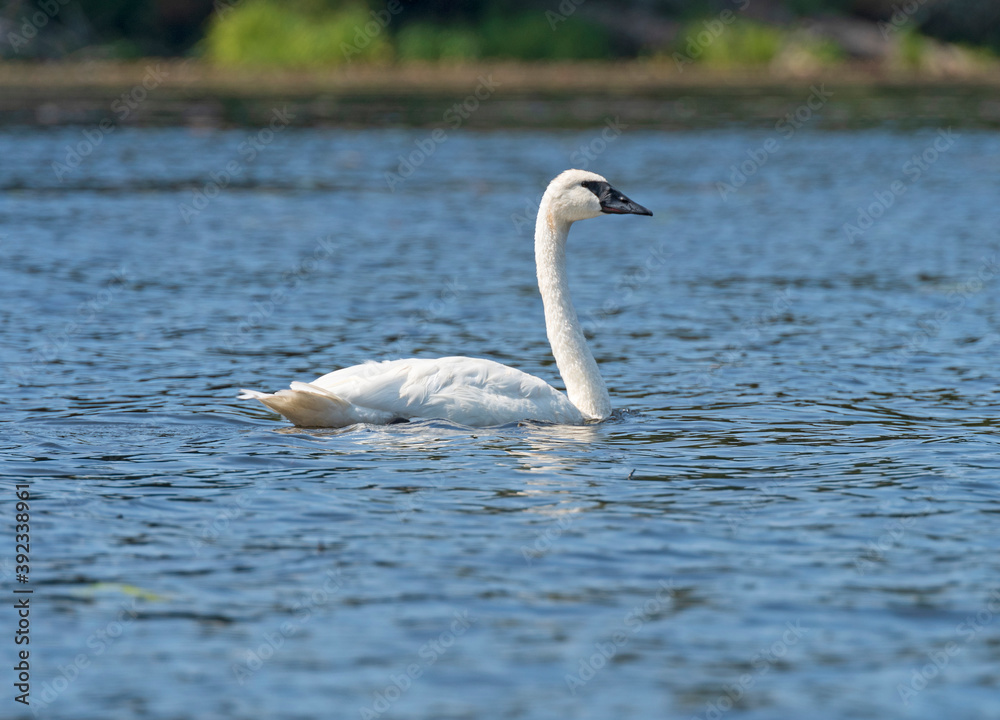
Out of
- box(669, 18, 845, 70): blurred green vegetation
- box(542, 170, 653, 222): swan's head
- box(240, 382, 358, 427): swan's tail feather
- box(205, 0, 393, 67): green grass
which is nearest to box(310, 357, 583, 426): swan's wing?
box(240, 382, 358, 427): swan's tail feather

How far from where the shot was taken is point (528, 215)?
21.6 m

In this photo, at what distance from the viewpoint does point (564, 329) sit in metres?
10.2

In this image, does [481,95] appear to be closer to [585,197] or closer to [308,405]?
[585,197]

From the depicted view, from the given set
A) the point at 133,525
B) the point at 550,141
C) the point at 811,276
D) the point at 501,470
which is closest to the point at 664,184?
the point at 550,141

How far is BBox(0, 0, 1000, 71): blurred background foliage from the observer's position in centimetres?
4975

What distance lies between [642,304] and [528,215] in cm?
665

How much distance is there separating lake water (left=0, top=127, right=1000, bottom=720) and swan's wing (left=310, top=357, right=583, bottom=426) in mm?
139

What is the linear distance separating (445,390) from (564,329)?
1.11m

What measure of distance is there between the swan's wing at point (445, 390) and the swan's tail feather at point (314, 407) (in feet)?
0.24

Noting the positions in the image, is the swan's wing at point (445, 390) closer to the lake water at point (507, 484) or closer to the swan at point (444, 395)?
the swan at point (444, 395)

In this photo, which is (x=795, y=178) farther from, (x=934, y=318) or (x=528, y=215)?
(x=934, y=318)

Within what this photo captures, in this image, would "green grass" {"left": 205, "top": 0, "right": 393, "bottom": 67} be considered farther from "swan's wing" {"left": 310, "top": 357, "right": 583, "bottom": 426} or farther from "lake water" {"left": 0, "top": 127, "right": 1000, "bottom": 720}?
"swan's wing" {"left": 310, "top": 357, "right": 583, "bottom": 426}

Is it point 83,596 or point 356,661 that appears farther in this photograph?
point 83,596

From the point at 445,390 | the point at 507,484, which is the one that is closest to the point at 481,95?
the point at 445,390
